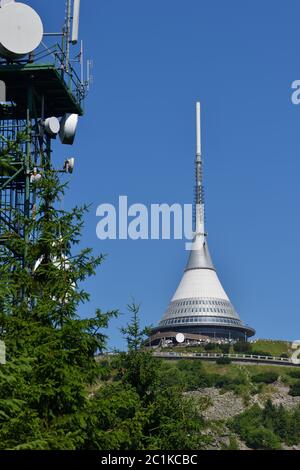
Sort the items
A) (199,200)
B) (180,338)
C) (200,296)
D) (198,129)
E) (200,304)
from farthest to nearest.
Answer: (198,129) < (199,200) < (200,296) < (200,304) < (180,338)

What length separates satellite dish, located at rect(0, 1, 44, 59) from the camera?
1431 inches

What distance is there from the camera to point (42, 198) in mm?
24344

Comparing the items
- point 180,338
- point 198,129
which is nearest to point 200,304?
point 180,338

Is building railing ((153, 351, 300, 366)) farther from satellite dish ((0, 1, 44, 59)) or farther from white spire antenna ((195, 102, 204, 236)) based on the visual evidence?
satellite dish ((0, 1, 44, 59))

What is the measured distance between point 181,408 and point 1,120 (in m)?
14.7

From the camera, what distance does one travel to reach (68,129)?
39.0m

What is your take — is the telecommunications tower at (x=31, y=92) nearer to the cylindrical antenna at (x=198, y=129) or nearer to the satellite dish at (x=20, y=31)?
the satellite dish at (x=20, y=31)

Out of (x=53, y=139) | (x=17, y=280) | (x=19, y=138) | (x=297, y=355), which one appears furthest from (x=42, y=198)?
(x=297, y=355)

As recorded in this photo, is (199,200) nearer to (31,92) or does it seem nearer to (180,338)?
(180,338)

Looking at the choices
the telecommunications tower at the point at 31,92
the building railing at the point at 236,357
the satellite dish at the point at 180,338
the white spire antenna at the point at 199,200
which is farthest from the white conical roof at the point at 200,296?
the telecommunications tower at the point at 31,92

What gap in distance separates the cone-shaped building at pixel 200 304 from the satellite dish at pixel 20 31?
107 m

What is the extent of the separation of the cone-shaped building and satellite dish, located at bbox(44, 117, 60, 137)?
10375cm

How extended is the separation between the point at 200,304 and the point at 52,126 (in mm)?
118238

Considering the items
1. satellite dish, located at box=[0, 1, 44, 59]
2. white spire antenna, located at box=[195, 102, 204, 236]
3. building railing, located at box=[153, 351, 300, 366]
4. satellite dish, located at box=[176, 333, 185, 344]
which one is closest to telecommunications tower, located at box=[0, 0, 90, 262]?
satellite dish, located at box=[0, 1, 44, 59]
